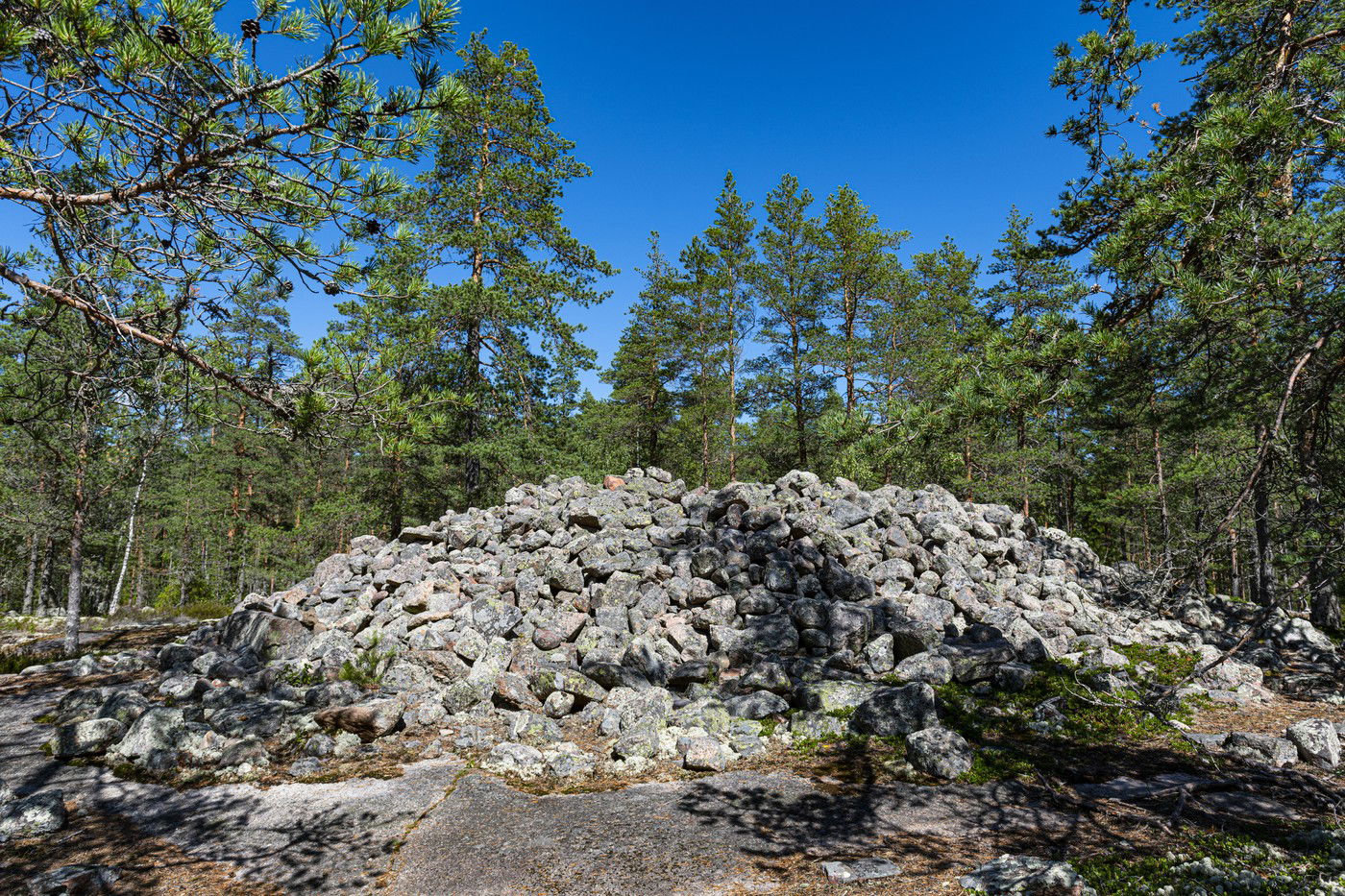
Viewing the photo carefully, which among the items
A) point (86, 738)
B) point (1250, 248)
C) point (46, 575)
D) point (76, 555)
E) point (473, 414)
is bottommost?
point (46, 575)

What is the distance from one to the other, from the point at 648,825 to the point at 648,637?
386cm

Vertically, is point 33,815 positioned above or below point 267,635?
below

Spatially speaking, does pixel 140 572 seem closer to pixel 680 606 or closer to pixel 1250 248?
pixel 680 606

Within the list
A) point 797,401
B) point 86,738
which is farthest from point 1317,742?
point 797,401

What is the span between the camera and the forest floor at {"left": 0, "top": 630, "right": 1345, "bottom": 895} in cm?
382

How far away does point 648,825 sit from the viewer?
452 cm

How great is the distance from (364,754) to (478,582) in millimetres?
3916

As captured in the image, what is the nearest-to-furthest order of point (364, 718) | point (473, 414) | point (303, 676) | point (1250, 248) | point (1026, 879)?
point (1026, 879)
point (1250, 248)
point (364, 718)
point (303, 676)
point (473, 414)

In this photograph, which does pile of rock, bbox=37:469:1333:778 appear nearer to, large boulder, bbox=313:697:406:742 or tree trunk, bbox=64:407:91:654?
large boulder, bbox=313:697:406:742

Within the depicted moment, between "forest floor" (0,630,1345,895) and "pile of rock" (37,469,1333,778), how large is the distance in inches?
20.4

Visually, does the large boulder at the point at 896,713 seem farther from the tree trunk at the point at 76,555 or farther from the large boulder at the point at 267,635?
the tree trunk at the point at 76,555

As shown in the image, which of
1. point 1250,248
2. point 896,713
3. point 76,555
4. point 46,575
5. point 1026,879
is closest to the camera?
point 1026,879

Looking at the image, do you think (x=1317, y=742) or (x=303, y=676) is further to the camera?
(x=303, y=676)

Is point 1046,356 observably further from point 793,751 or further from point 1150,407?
point 1150,407
